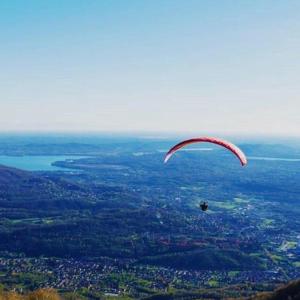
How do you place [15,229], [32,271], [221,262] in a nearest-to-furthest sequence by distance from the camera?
[32,271]
[221,262]
[15,229]

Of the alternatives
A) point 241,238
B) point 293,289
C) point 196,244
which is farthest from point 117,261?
point 293,289

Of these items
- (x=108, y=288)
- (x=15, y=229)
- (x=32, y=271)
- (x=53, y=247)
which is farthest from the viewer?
(x=15, y=229)

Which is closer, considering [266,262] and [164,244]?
[266,262]

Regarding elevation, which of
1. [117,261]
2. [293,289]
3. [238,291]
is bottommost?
[117,261]

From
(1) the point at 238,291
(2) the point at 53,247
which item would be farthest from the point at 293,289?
(2) the point at 53,247

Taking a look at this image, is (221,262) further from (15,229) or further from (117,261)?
(15,229)

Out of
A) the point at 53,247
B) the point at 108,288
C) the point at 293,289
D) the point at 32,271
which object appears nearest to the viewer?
the point at 293,289

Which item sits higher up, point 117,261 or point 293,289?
point 293,289

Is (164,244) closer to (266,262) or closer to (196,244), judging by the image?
(196,244)

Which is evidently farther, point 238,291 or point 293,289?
point 238,291
